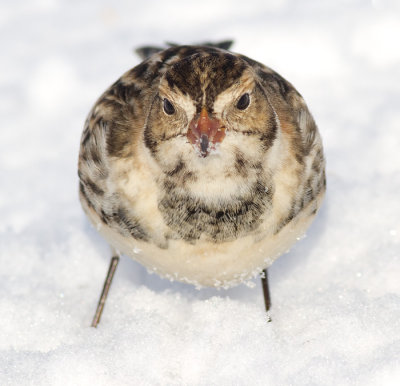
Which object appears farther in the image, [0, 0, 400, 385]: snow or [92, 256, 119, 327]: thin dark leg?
[92, 256, 119, 327]: thin dark leg

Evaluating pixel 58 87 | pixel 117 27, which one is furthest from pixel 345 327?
pixel 117 27

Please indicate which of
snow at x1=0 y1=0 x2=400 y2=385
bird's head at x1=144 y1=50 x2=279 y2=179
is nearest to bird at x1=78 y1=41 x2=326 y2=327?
bird's head at x1=144 y1=50 x2=279 y2=179

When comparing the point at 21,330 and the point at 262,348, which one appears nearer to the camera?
→ the point at 262,348

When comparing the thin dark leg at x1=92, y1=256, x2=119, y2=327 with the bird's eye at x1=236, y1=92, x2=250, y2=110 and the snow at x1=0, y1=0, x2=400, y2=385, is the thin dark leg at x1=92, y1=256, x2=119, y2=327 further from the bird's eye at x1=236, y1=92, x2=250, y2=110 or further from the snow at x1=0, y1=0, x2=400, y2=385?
the bird's eye at x1=236, y1=92, x2=250, y2=110

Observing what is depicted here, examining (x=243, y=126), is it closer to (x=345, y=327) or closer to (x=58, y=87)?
(x=345, y=327)

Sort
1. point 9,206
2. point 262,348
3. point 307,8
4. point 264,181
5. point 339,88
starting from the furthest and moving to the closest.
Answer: point 307,8 < point 339,88 < point 9,206 < point 262,348 < point 264,181

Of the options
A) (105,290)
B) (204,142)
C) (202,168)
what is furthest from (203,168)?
(105,290)

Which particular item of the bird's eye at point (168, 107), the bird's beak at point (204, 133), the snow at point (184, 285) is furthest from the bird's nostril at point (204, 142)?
the snow at point (184, 285)
